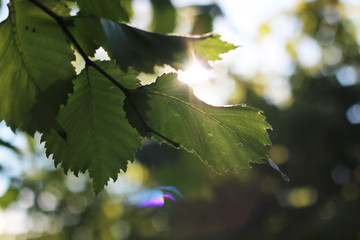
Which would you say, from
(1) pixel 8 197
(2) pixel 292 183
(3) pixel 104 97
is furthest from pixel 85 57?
(2) pixel 292 183

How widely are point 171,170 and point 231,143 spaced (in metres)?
3.26

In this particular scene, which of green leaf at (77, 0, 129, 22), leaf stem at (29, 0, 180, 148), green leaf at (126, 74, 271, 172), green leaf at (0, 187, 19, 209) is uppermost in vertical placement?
green leaf at (0, 187, 19, 209)

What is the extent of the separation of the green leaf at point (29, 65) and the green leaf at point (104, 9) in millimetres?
70

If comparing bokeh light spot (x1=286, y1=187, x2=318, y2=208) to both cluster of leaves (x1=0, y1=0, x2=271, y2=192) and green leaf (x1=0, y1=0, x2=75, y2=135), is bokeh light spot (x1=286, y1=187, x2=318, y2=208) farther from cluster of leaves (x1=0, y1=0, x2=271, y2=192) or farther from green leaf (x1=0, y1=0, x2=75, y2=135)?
green leaf (x1=0, y1=0, x2=75, y2=135)

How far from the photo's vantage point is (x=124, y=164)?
0.54 m

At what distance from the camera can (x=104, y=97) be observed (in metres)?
0.50

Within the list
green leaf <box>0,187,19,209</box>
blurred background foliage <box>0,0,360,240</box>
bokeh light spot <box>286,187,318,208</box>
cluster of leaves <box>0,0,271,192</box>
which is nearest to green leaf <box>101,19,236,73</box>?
cluster of leaves <box>0,0,271,192</box>

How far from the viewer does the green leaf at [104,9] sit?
53 centimetres

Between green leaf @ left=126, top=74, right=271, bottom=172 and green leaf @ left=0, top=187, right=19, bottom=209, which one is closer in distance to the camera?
green leaf @ left=126, top=74, right=271, bottom=172

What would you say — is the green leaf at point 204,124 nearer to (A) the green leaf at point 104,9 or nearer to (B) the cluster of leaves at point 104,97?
(B) the cluster of leaves at point 104,97

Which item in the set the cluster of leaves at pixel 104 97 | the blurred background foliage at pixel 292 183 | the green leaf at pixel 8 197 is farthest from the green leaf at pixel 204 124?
the blurred background foliage at pixel 292 183

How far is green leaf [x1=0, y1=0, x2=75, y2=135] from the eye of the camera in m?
0.46

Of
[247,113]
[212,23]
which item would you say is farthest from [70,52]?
[212,23]

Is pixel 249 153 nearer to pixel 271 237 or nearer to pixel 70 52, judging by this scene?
pixel 70 52
